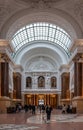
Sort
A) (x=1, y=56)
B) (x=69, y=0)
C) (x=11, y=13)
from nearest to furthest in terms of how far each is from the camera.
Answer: (x=69, y=0) < (x=11, y=13) < (x=1, y=56)

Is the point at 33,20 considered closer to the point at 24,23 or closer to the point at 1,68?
the point at 24,23

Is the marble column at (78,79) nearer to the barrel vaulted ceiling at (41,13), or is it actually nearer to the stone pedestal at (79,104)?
the stone pedestal at (79,104)

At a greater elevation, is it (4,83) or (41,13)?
(41,13)

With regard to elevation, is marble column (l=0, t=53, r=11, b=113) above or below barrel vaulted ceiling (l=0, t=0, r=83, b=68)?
below

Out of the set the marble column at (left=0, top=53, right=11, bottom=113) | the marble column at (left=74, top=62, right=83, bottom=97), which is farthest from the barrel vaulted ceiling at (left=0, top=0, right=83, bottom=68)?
the marble column at (left=74, top=62, right=83, bottom=97)

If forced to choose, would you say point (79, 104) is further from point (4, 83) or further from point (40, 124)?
point (40, 124)

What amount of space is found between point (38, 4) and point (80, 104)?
15.2 meters

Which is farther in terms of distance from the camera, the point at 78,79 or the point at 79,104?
the point at 78,79

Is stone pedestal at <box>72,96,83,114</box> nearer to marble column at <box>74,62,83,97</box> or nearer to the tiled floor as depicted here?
marble column at <box>74,62,83,97</box>

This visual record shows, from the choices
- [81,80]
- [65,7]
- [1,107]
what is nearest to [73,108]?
[81,80]

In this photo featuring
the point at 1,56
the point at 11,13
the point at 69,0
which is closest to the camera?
the point at 69,0

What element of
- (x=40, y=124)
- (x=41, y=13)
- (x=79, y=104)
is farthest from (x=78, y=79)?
(x=40, y=124)

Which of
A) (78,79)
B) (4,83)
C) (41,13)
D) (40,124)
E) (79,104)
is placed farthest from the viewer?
(4,83)

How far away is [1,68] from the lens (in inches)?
1834
